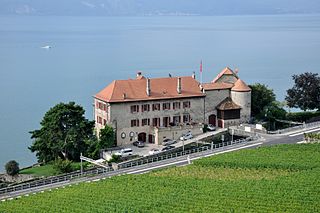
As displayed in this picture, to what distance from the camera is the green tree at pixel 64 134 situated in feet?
189

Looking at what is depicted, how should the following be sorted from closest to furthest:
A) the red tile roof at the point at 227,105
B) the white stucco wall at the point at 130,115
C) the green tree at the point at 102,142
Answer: the green tree at the point at 102,142
the white stucco wall at the point at 130,115
the red tile roof at the point at 227,105

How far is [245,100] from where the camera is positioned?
67062mm

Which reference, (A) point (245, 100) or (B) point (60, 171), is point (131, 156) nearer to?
(B) point (60, 171)

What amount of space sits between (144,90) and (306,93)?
19.3 meters

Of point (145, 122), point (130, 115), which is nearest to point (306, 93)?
point (145, 122)

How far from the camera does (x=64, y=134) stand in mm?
58094

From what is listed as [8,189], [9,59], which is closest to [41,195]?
[8,189]

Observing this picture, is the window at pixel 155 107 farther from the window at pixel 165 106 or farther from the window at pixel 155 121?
the window at pixel 155 121

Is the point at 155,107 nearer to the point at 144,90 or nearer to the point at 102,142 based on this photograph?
the point at 144,90

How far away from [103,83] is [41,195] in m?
73.4

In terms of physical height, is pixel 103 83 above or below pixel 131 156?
above

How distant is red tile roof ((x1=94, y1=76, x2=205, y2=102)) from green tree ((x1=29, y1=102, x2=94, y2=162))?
437 centimetres

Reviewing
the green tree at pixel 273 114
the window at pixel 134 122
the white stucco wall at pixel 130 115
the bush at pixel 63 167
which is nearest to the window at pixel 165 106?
the white stucco wall at pixel 130 115

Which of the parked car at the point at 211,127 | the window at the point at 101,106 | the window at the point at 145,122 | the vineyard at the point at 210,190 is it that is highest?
the window at the point at 101,106
